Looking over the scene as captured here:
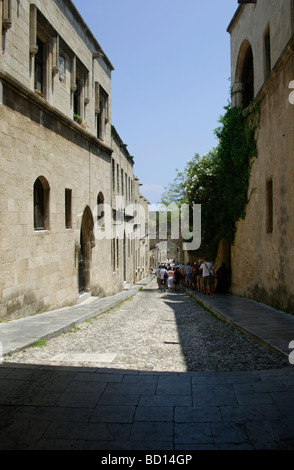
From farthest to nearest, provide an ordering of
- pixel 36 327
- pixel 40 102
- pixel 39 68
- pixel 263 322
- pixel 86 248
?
1. pixel 86 248
2. pixel 39 68
3. pixel 40 102
4. pixel 263 322
5. pixel 36 327

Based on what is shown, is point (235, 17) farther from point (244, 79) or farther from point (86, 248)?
point (86, 248)

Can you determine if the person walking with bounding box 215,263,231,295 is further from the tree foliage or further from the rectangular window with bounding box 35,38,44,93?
the rectangular window with bounding box 35,38,44,93

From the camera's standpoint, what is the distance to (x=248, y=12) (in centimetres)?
1388

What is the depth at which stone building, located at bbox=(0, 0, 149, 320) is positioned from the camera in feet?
27.2

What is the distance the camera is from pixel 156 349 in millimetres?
6500

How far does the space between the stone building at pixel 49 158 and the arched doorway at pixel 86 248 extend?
1.4 inches

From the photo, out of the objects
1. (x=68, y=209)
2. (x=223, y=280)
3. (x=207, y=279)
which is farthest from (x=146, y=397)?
(x=223, y=280)

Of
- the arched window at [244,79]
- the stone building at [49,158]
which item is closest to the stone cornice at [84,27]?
the stone building at [49,158]

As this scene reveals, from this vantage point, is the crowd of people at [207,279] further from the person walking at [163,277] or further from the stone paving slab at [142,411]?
the stone paving slab at [142,411]

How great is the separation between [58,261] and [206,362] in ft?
21.0

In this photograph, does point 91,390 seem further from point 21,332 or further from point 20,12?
point 20,12

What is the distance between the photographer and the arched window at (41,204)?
1007cm

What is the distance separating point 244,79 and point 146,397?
1408cm

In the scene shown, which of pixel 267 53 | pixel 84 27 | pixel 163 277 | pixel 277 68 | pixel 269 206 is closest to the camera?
pixel 277 68
